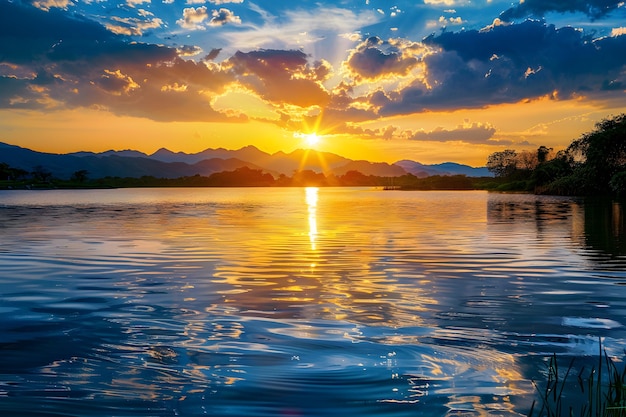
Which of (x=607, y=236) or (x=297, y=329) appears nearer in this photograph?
(x=297, y=329)

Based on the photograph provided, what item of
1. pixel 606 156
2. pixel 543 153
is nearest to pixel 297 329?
pixel 606 156

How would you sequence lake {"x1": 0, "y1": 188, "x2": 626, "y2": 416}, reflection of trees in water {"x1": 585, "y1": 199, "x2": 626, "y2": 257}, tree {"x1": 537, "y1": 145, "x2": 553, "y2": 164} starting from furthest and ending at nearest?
tree {"x1": 537, "y1": 145, "x2": 553, "y2": 164} → reflection of trees in water {"x1": 585, "y1": 199, "x2": 626, "y2": 257} → lake {"x1": 0, "y1": 188, "x2": 626, "y2": 416}

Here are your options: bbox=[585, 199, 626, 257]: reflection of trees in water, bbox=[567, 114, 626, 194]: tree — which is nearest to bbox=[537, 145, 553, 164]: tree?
bbox=[567, 114, 626, 194]: tree

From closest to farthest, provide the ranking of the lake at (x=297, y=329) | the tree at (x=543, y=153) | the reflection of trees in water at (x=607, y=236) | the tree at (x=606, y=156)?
the lake at (x=297, y=329) < the reflection of trees in water at (x=607, y=236) < the tree at (x=606, y=156) < the tree at (x=543, y=153)

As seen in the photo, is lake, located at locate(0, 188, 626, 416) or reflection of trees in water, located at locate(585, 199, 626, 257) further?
reflection of trees in water, located at locate(585, 199, 626, 257)

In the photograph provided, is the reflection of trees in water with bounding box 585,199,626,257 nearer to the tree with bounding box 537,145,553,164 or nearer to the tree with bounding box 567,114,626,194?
the tree with bounding box 567,114,626,194

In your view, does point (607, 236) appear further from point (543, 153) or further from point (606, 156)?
point (543, 153)

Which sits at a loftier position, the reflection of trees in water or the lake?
the lake

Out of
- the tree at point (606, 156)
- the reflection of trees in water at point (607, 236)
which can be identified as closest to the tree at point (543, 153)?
the tree at point (606, 156)

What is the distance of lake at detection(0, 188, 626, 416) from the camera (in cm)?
834

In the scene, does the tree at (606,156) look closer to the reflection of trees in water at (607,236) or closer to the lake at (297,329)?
the reflection of trees in water at (607,236)

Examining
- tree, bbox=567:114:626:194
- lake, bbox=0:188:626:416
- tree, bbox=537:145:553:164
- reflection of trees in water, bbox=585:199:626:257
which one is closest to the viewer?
lake, bbox=0:188:626:416

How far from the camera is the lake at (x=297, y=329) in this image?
8.34 m

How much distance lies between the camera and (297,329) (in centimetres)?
1217
